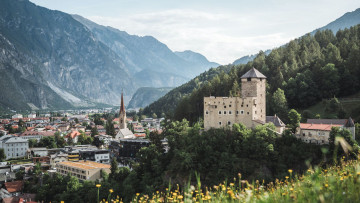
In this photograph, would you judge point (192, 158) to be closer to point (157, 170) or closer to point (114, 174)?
point (157, 170)

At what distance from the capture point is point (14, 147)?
3627 inches

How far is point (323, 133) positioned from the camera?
145ft

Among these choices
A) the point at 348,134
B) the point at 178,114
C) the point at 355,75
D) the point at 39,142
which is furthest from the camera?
the point at 39,142

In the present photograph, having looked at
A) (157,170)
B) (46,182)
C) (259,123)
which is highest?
(259,123)

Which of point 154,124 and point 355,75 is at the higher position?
point 355,75

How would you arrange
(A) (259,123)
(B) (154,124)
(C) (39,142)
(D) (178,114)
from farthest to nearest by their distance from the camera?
(B) (154,124) → (C) (39,142) → (D) (178,114) → (A) (259,123)

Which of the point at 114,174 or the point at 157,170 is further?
the point at 114,174

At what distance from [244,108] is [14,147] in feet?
230

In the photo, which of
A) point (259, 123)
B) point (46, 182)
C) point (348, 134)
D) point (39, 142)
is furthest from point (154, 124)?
point (348, 134)

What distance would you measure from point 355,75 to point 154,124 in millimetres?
94099

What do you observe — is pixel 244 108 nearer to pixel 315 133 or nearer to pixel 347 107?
pixel 315 133

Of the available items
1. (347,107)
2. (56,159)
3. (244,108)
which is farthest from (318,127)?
(56,159)

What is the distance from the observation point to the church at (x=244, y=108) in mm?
49531

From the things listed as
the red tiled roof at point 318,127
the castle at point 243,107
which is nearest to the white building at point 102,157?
the castle at point 243,107
